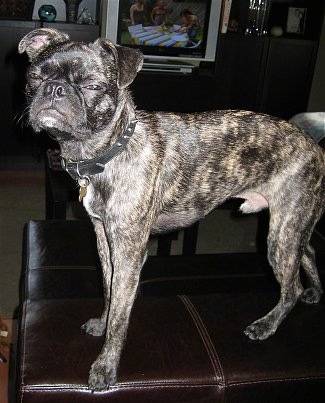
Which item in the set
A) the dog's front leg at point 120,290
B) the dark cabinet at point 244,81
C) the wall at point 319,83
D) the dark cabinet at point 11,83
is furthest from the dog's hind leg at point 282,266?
the wall at point 319,83

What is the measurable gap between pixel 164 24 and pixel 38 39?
3.43 meters

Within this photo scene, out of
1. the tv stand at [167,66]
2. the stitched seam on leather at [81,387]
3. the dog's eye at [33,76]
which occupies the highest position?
the dog's eye at [33,76]

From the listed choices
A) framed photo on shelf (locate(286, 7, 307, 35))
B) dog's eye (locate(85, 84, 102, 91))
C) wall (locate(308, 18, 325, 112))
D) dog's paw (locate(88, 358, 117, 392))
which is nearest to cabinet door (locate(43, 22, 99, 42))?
framed photo on shelf (locate(286, 7, 307, 35))

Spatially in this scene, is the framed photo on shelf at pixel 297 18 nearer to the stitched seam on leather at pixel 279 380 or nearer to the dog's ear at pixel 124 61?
the dog's ear at pixel 124 61

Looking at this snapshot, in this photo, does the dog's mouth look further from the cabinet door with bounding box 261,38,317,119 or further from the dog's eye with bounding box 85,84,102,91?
the cabinet door with bounding box 261,38,317,119

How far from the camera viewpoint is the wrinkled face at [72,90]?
4.15 feet

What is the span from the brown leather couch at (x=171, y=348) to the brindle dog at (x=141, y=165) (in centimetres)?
6

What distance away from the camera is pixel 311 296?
1893 mm

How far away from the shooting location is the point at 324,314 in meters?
1.79

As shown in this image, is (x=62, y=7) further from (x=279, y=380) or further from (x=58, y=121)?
(x=279, y=380)

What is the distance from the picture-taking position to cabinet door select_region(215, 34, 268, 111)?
475 centimetres

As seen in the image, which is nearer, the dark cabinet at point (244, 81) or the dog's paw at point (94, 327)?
the dog's paw at point (94, 327)

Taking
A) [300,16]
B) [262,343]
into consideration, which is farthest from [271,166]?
[300,16]

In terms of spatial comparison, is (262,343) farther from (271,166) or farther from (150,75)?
(150,75)
